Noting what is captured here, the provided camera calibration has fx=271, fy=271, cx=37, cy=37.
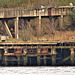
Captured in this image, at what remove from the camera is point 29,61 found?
49.3 metres

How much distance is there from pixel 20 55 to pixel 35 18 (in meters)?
13.1

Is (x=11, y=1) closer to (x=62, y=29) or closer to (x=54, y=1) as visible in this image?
(x=54, y=1)

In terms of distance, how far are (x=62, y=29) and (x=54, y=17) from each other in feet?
13.2

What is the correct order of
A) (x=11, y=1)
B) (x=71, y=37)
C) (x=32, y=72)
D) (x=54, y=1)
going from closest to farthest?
(x=32, y=72) → (x=71, y=37) → (x=54, y=1) → (x=11, y=1)

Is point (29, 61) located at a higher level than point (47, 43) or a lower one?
lower

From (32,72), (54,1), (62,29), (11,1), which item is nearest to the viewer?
(32,72)

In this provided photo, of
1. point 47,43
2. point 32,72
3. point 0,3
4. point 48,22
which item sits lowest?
point 32,72

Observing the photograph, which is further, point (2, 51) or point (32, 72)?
point (2, 51)

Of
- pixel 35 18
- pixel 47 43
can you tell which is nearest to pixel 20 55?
pixel 47 43

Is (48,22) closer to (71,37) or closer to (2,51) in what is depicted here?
(71,37)

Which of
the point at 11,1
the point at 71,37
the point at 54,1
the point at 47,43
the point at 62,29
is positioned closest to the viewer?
the point at 47,43

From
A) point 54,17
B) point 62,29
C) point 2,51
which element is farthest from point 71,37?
point 2,51

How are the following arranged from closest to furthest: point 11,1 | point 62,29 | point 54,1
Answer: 1. point 62,29
2. point 54,1
3. point 11,1

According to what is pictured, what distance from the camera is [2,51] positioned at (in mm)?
50812
